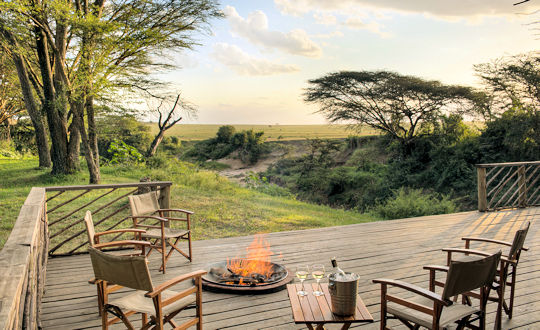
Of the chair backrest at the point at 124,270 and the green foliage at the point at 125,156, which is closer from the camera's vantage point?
the chair backrest at the point at 124,270

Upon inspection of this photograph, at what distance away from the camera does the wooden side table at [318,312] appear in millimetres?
2031

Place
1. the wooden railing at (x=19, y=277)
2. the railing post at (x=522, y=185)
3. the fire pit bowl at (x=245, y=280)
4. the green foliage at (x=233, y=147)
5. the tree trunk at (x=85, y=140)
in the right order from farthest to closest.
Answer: the green foliage at (x=233, y=147)
the tree trunk at (x=85, y=140)
the railing post at (x=522, y=185)
the fire pit bowl at (x=245, y=280)
the wooden railing at (x=19, y=277)

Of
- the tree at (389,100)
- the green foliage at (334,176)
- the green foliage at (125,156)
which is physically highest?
the tree at (389,100)

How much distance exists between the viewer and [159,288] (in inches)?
83.7

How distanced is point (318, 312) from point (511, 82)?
13493mm

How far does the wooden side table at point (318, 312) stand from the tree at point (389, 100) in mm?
14333

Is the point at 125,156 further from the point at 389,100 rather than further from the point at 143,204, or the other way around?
the point at 389,100

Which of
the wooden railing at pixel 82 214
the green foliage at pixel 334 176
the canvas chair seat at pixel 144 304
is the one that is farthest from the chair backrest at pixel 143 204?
the green foliage at pixel 334 176

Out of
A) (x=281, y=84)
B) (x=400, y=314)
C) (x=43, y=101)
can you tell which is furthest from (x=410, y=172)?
(x=400, y=314)

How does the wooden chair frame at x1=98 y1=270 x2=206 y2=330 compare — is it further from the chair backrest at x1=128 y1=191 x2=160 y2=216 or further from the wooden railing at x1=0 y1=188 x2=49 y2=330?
the chair backrest at x1=128 y1=191 x2=160 y2=216

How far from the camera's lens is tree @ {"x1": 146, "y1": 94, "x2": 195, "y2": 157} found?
1395 centimetres

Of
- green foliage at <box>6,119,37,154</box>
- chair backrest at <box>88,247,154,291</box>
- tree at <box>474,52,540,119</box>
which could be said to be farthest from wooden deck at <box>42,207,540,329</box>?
green foliage at <box>6,119,37,154</box>

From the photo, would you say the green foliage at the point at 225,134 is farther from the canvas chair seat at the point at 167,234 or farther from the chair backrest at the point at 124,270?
the chair backrest at the point at 124,270

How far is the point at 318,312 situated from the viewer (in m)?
2.12
